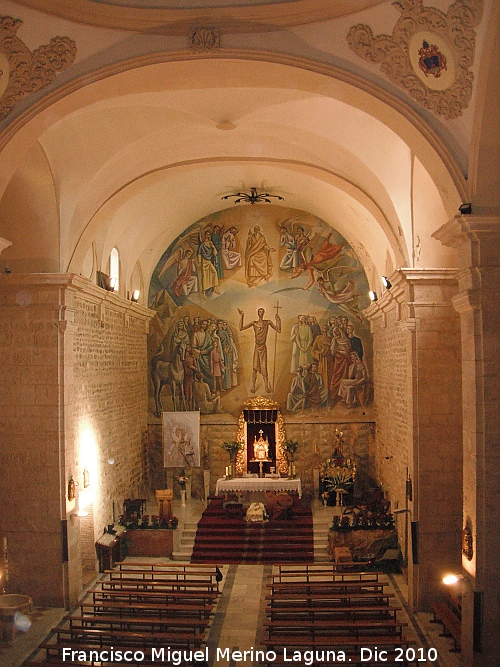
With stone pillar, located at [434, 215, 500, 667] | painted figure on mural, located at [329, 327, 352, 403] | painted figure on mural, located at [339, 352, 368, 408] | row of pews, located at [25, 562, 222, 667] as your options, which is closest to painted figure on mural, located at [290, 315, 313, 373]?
painted figure on mural, located at [329, 327, 352, 403]

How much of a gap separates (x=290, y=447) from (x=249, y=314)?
4595mm

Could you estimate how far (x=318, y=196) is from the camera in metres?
19.9

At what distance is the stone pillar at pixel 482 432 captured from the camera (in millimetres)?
8875

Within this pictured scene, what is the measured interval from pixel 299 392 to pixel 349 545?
681 cm

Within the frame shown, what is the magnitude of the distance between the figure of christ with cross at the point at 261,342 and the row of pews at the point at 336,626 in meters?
9.44

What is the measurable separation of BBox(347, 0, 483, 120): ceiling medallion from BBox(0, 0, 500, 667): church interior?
0.10ft

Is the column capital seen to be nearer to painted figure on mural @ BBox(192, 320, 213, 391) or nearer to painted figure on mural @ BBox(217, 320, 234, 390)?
painted figure on mural @ BBox(217, 320, 234, 390)

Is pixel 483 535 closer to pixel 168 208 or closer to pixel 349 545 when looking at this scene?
pixel 349 545

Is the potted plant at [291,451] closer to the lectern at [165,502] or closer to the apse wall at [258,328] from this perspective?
the apse wall at [258,328]

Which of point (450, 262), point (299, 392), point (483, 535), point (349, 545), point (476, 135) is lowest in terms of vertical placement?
point (349, 545)

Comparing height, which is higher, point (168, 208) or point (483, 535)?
point (168, 208)

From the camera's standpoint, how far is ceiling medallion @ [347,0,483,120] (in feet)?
28.4

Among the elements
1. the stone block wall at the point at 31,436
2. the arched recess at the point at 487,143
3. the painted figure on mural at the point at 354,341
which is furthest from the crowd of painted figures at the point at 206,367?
the arched recess at the point at 487,143

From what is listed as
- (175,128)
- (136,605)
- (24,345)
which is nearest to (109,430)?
(24,345)
